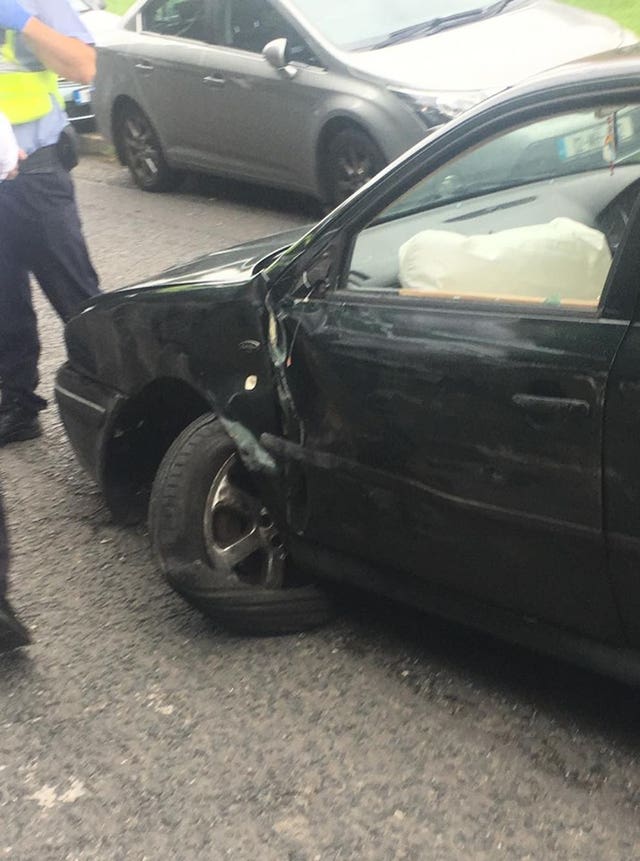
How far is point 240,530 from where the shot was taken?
11.2 feet

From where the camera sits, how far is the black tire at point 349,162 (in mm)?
7520

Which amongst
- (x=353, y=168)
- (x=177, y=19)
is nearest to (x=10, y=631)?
(x=353, y=168)

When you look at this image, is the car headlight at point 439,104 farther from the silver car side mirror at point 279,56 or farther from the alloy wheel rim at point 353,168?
the silver car side mirror at point 279,56

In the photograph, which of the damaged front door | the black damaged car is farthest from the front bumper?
the damaged front door

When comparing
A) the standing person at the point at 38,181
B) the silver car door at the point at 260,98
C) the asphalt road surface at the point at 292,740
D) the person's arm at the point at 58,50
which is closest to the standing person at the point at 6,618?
the asphalt road surface at the point at 292,740

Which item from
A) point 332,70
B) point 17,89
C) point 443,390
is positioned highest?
point 17,89

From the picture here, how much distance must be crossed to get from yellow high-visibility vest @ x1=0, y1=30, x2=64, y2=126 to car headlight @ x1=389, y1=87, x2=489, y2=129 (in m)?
3.12

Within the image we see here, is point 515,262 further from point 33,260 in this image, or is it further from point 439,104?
point 439,104

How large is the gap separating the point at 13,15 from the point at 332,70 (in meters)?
3.71

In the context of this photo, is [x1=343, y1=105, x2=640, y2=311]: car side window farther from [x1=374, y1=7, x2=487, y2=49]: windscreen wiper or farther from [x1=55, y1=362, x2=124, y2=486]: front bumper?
[x1=374, y1=7, x2=487, y2=49]: windscreen wiper

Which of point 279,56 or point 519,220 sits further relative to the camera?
point 279,56

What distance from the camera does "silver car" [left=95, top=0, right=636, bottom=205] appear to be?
24.0ft

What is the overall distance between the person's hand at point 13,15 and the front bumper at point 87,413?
133cm

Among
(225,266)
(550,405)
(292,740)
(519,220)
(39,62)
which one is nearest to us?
(550,405)
